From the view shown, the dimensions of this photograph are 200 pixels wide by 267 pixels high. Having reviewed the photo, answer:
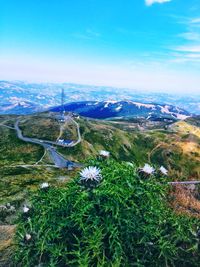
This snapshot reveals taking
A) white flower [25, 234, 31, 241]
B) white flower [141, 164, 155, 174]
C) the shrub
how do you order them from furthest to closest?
white flower [25, 234, 31, 241] → white flower [141, 164, 155, 174] → the shrub

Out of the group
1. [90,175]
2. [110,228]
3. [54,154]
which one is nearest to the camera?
[110,228]

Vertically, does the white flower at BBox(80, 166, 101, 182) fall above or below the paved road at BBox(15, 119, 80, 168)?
above

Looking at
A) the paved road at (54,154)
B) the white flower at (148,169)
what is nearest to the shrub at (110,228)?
the white flower at (148,169)

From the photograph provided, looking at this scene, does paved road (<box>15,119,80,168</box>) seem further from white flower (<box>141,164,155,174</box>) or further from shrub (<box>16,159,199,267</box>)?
white flower (<box>141,164,155,174</box>)

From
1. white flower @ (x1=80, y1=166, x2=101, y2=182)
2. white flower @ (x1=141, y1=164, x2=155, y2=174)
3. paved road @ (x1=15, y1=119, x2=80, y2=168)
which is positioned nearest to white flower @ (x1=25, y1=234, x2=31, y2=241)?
white flower @ (x1=80, y1=166, x2=101, y2=182)

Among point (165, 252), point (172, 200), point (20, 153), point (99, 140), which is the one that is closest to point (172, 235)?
point (165, 252)

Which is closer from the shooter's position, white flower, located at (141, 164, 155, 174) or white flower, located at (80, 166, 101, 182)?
white flower, located at (80, 166, 101, 182)

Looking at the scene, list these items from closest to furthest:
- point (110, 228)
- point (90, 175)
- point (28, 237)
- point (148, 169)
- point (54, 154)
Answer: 1. point (110, 228)
2. point (90, 175)
3. point (148, 169)
4. point (28, 237)
5. point (54, 154)

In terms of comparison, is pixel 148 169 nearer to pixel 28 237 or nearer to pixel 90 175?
pixel 90 175

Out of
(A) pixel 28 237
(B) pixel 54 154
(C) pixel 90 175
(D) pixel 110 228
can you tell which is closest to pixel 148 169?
(C) pixel 90 175

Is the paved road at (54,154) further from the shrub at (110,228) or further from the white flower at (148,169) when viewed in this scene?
the white flower at (148,169)
